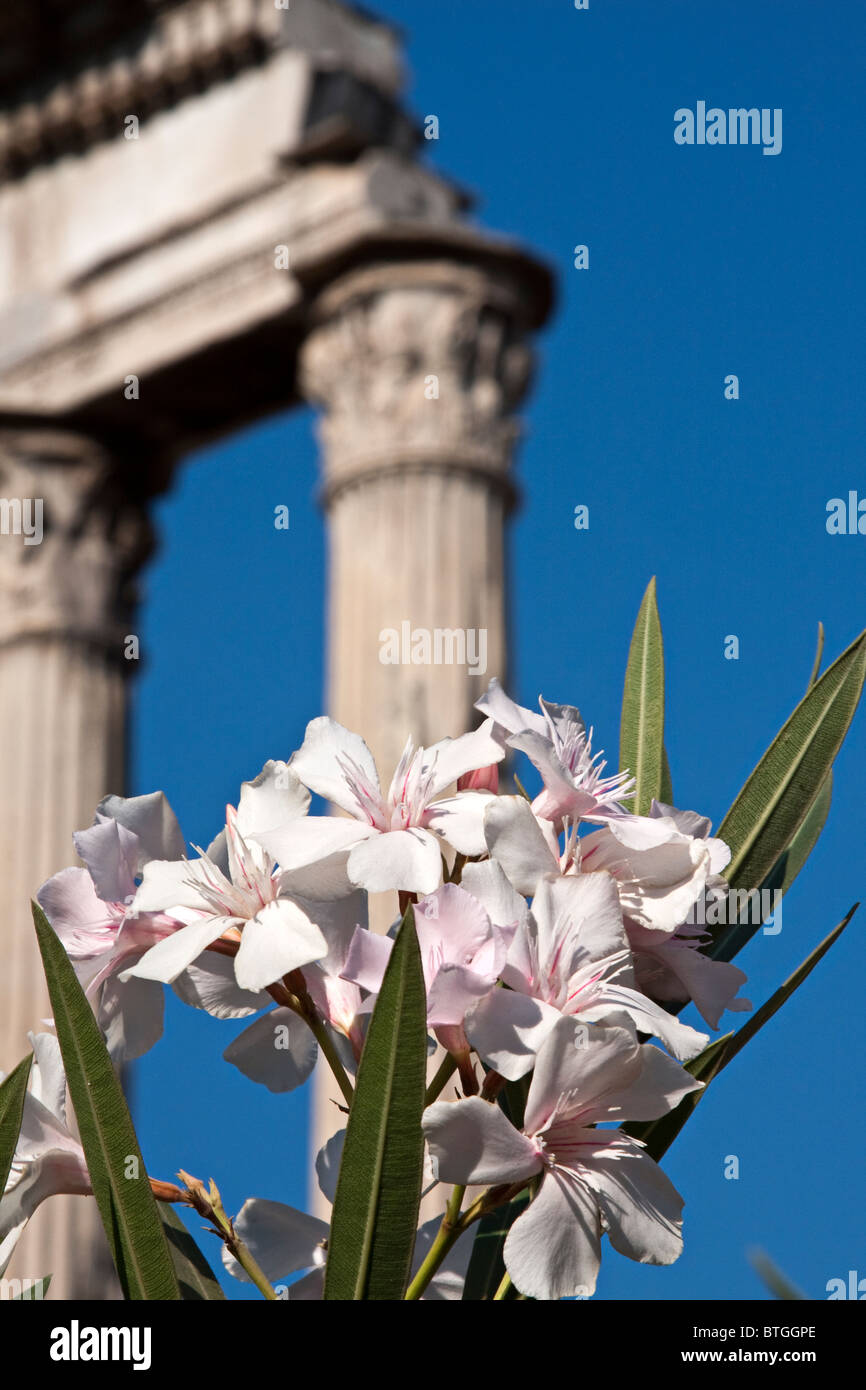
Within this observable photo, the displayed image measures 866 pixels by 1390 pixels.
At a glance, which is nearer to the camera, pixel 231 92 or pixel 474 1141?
pixel 474 1141

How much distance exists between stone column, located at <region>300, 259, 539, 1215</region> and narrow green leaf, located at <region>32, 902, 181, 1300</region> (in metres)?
5.76

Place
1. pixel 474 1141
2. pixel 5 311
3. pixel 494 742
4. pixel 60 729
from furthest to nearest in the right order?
pixel 5 311, pixel 60 729, pixel 494 742, pixel 474 1141

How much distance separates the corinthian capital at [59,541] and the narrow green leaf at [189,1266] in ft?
27.9

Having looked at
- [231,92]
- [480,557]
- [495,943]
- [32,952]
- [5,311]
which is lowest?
[32,952]

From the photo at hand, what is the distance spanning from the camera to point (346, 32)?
9656 mm

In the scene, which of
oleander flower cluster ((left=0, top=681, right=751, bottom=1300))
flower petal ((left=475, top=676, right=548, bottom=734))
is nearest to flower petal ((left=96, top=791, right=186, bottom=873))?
oleander flower cluster ((left=0, top=681, right=751, bottom=1300))

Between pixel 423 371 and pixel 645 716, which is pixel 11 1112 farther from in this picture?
pixel 423 371

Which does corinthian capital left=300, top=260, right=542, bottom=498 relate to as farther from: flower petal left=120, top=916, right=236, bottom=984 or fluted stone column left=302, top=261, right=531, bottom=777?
flower petal left=120, top=916, right=236, bottom=984

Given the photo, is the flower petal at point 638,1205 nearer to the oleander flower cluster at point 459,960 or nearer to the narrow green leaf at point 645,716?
the oleander flower cluster at point 459,960

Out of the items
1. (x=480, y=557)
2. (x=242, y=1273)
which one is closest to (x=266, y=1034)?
(x=242, y=1273)

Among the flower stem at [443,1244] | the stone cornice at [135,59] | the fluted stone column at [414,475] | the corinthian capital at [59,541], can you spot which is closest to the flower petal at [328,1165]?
the flower stem at [443,1244]

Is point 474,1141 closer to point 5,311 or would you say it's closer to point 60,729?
point 60,729

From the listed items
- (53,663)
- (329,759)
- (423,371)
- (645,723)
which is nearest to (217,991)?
(329,759)
